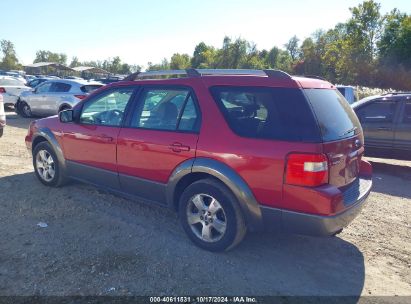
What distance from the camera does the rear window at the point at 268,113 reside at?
2846 mm

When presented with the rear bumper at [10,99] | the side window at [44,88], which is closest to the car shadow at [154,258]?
the side window at [44,88]

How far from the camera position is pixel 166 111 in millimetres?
3715

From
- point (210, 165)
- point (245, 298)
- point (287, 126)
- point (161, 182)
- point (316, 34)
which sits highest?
point (316, 34)

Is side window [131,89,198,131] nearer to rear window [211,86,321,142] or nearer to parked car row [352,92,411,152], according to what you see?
rear window [211,86,321,142]

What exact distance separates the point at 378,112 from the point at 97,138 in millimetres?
5822

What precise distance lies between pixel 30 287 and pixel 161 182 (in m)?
1.55

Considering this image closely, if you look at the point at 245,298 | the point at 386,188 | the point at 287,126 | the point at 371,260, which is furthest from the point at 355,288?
the point at 386,188

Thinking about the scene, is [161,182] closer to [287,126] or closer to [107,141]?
[107,141]

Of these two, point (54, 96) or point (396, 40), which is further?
point (396, 40)

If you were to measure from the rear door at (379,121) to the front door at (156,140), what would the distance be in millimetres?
5157

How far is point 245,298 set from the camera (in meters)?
2.74

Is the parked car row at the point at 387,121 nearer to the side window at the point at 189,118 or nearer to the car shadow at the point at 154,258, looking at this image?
the car shadow at the point at 154,258

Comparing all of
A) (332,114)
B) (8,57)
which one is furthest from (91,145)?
(8,57)

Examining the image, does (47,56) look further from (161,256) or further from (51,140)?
(161,256)
